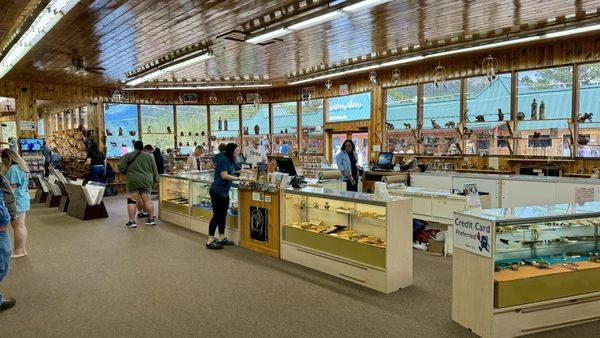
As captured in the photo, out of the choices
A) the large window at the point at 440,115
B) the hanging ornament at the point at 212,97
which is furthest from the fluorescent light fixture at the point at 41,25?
the large window at the point at 440,115

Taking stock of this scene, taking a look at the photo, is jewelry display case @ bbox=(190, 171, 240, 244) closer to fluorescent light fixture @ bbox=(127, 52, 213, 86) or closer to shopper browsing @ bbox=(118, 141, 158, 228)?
shopper browsing @ bbox=(118, 141, 158, 228)

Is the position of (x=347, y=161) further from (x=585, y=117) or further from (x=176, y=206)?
(x=585, y=117)

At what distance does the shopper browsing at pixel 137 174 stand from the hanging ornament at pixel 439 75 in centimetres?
684

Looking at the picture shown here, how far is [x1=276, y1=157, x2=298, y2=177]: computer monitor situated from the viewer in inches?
249

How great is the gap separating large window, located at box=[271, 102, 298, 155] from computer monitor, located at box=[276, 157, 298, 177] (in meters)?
7.06

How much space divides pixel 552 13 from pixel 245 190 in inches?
225

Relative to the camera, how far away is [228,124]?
14742mm

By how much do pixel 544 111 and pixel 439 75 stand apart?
2.51 metres

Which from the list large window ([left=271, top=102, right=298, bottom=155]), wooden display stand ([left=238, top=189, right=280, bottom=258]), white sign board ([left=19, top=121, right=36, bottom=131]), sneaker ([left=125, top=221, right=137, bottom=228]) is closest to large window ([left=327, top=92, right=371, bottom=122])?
large window ([left=271, top=102, right=298, bottom=155])

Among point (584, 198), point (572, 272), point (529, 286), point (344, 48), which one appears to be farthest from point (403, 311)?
point (344, 48)

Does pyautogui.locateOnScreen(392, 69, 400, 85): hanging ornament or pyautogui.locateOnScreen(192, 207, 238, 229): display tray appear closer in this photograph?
pyautogui.locateOnScreen(192, 207, 238, 229): display tray

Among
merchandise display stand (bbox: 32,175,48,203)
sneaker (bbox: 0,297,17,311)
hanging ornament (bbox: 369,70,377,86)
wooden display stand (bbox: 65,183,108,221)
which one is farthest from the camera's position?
merchandise display stand (bbox: 32,175,48,203)

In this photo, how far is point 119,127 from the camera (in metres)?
13.8

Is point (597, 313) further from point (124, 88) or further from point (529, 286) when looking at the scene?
point (124, 88)
